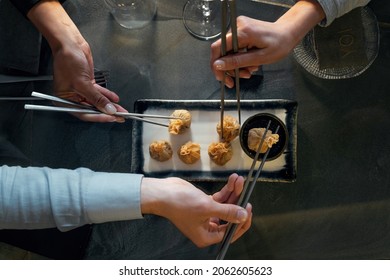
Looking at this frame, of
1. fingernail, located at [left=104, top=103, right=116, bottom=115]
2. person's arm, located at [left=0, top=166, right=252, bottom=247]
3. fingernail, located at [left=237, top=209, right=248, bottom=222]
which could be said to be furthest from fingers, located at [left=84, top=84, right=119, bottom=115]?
fingernail, located at [left=237, top=209, right=248, bottom=222]

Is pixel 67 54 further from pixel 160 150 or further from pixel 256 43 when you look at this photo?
pixel 256 43

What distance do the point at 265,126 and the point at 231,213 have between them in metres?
0.41

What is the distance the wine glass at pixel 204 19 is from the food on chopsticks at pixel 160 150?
48cm

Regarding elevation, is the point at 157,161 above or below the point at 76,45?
below

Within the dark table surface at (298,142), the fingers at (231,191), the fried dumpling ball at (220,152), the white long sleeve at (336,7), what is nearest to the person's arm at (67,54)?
the dark table surface at (298,142)

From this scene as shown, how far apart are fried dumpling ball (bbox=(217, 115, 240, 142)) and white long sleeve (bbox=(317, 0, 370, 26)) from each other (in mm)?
481

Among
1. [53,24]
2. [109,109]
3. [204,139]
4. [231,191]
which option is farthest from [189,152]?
[53,24]

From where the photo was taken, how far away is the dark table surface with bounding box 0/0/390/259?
5.01 feet

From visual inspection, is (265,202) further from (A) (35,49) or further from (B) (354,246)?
(A) (35,49)

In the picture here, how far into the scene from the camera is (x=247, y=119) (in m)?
1.52

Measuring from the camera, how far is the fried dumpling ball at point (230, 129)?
1.51 m

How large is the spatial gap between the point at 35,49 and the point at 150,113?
1.79 ft

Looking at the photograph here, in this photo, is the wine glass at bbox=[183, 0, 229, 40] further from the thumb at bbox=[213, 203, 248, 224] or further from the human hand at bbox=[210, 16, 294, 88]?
the thumb at bbox=[213, 203, 248, 224]

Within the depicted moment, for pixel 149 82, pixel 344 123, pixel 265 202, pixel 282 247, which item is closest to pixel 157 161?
pixel 149 82
